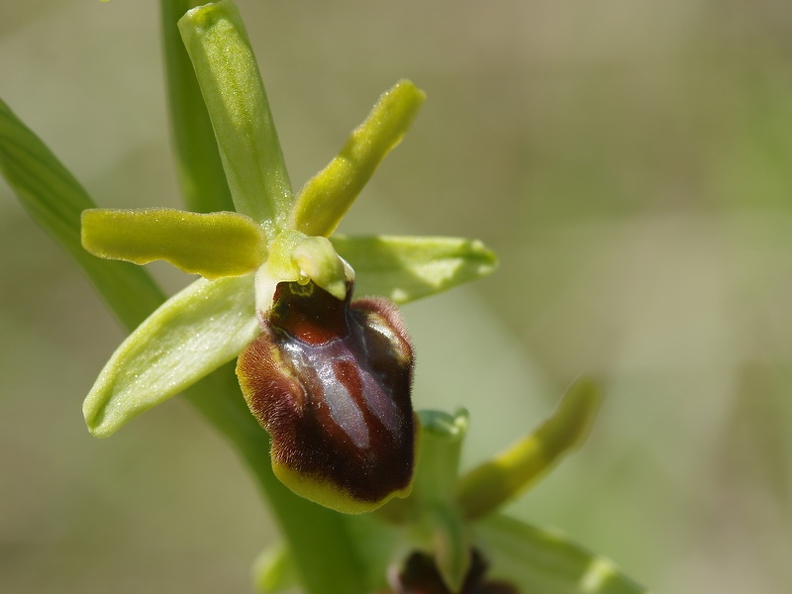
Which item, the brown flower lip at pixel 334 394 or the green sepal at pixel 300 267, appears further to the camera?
the green sepal at pixel 300 267

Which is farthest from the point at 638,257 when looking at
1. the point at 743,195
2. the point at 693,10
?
the point at 693,10

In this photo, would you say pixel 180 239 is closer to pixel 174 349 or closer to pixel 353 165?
pixel 174 349

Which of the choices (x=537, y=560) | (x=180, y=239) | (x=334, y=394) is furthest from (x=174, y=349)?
(x=537, y=560)

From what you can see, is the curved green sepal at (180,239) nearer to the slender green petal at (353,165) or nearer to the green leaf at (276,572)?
the slender green petal at (353,165)

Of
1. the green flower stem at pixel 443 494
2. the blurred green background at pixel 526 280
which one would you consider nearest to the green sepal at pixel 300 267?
the green flower stem at pixel 443 494

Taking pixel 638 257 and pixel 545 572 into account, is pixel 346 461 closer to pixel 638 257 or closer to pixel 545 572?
pixel 545 572

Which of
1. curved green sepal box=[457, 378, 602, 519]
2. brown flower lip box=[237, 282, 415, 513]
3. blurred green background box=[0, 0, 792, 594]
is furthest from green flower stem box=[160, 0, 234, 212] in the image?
blurred green background box=[0, 0, 792, 594]
